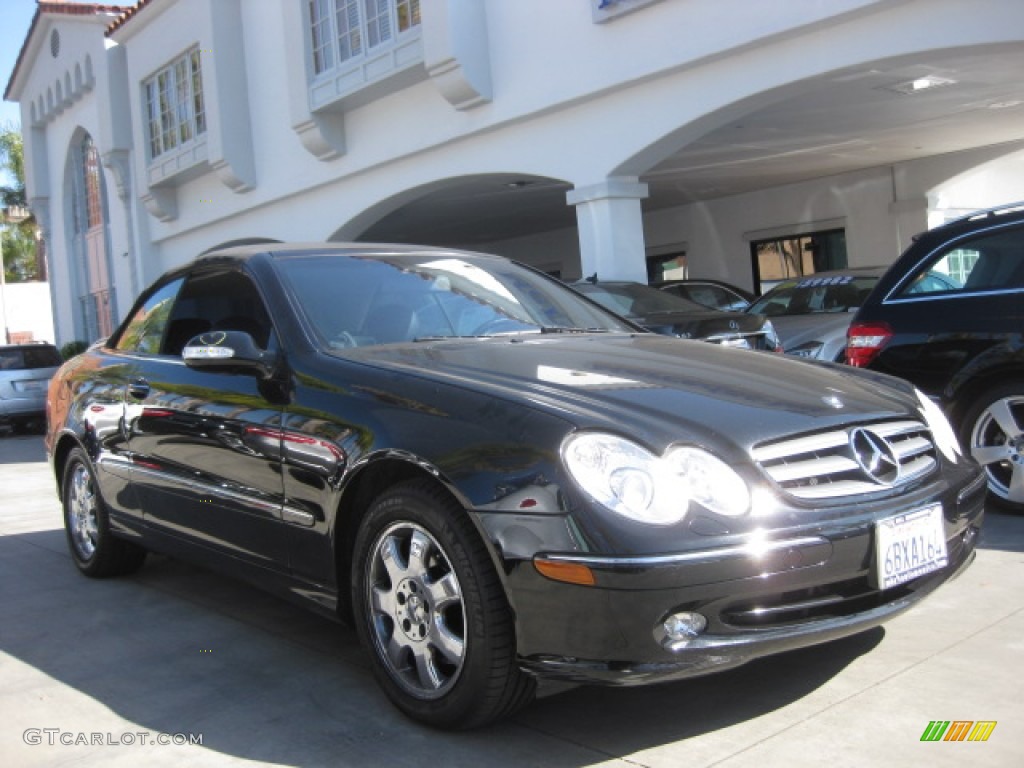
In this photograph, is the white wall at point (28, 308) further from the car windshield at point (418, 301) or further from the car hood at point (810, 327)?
the car windshield at point (418, 301)

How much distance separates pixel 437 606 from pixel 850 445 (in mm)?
1307

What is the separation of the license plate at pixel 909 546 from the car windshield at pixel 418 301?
1.68 metres

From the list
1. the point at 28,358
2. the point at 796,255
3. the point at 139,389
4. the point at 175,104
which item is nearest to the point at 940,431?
the point at 139,389

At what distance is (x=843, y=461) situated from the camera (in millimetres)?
3162

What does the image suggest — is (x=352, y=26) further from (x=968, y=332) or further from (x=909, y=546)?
(x=909, y=546)

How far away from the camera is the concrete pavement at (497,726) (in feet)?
10.0

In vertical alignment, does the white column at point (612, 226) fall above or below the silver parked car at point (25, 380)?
above

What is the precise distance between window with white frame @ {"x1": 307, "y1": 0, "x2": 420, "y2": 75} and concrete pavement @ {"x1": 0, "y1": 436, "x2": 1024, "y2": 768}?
9.95 metres

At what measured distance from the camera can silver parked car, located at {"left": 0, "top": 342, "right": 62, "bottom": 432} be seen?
17812mm

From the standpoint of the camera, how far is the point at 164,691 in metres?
3.85

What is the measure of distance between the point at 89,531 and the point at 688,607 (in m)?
3.91

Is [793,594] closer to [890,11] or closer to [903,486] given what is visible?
[903,486]

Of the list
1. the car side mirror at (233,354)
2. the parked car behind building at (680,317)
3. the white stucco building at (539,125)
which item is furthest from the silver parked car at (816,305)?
the car side mirror at (233,354)

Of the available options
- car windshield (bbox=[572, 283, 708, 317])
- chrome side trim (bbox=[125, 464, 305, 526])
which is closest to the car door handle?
chrome side trim (bbox=[125, 464, 305, 526])
